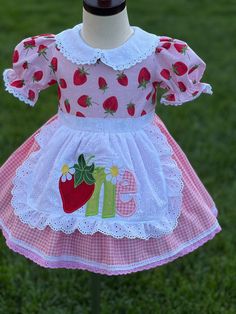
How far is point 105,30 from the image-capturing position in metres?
1.56

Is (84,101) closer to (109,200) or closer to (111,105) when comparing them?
(111,105)

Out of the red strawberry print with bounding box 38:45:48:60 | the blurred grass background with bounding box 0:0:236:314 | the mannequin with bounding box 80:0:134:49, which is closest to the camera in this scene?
the mannequin with bounding box 80:0:134:49

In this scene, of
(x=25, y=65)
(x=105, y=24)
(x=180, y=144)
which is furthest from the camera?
(x=180, y=144)

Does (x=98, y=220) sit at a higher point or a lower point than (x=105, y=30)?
lower

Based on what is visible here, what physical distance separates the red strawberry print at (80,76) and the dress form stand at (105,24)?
0.06m

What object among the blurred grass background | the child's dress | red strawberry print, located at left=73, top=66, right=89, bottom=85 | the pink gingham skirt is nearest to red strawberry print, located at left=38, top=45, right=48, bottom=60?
the child's dress

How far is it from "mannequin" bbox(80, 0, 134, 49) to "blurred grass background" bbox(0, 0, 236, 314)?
98 centimetres

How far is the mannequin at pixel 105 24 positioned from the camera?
5.04 ft

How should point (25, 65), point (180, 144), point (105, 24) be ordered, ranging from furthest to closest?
point (180, 144) → point (25, 65) → point (105, 24)

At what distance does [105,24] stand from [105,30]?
0.05 feet

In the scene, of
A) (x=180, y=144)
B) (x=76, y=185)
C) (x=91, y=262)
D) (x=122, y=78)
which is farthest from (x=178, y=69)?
(x=180, y=144)

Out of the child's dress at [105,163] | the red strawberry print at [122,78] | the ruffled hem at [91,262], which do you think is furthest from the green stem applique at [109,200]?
the red strawberry print at [122,78]

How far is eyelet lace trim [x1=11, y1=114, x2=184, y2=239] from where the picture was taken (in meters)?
1.58

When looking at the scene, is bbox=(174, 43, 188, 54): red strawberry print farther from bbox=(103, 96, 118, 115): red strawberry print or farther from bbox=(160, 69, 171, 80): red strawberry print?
bbox=(103, 96, 118, 115): red strawberry print
